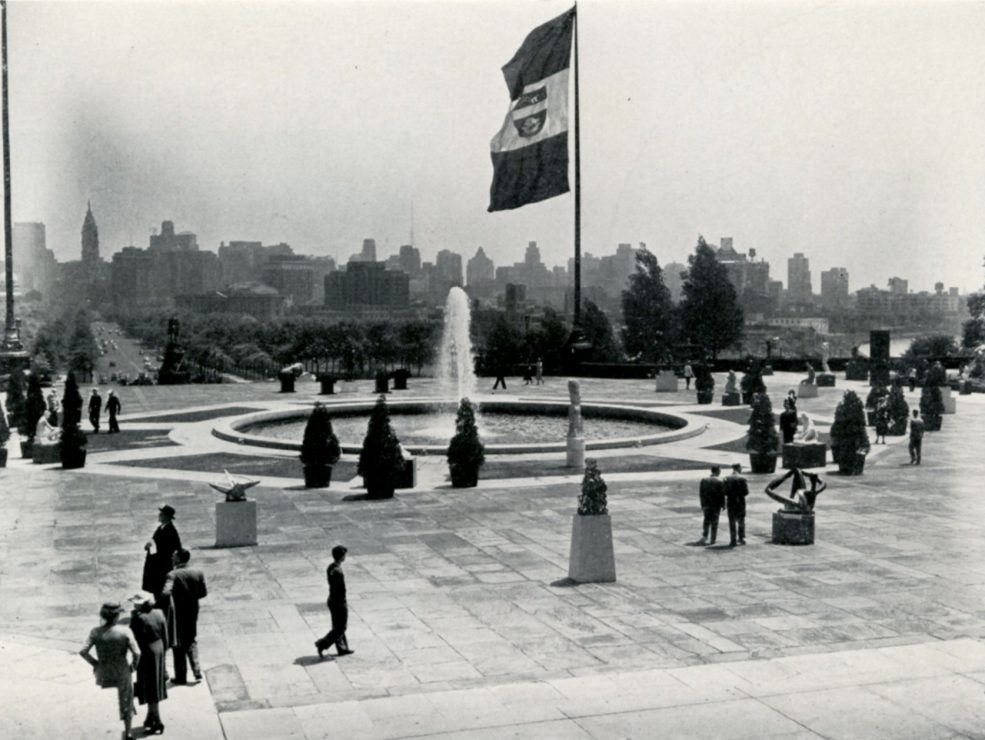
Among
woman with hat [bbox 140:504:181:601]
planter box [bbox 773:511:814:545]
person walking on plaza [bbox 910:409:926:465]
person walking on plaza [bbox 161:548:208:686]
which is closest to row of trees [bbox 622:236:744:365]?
person walking on plaza [bbox 910:409:926:465]

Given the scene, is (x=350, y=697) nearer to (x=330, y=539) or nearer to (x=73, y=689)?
(x=73, y=689)

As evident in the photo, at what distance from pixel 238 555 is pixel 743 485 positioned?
25.0 feet

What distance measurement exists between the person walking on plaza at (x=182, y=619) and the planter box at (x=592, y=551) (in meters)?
5.59

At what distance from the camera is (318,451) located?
23.1 meters

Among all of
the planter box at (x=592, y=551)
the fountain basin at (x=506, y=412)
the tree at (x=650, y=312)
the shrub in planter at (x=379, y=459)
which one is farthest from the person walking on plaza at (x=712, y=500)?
the tree at (x=650, y=312)

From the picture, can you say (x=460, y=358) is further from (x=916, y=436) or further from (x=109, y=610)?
(x=109, y=610)

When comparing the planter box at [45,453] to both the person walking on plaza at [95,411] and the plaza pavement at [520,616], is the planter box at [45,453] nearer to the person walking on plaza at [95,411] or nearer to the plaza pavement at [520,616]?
the plaza pavement at [520,616]

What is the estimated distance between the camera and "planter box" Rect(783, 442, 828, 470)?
85.1 ft

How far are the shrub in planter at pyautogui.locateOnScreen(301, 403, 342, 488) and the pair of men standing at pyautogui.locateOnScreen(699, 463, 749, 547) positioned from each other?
336 inches

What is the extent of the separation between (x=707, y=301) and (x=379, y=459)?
68.2 m

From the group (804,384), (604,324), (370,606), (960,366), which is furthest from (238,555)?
(604,324)

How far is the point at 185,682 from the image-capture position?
1116 cm

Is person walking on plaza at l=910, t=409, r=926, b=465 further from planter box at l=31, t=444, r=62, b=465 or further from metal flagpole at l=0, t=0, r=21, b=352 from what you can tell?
metal flagpole at l=0, t=0, r=21, b=352

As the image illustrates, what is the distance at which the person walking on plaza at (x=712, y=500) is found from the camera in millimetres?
17453
